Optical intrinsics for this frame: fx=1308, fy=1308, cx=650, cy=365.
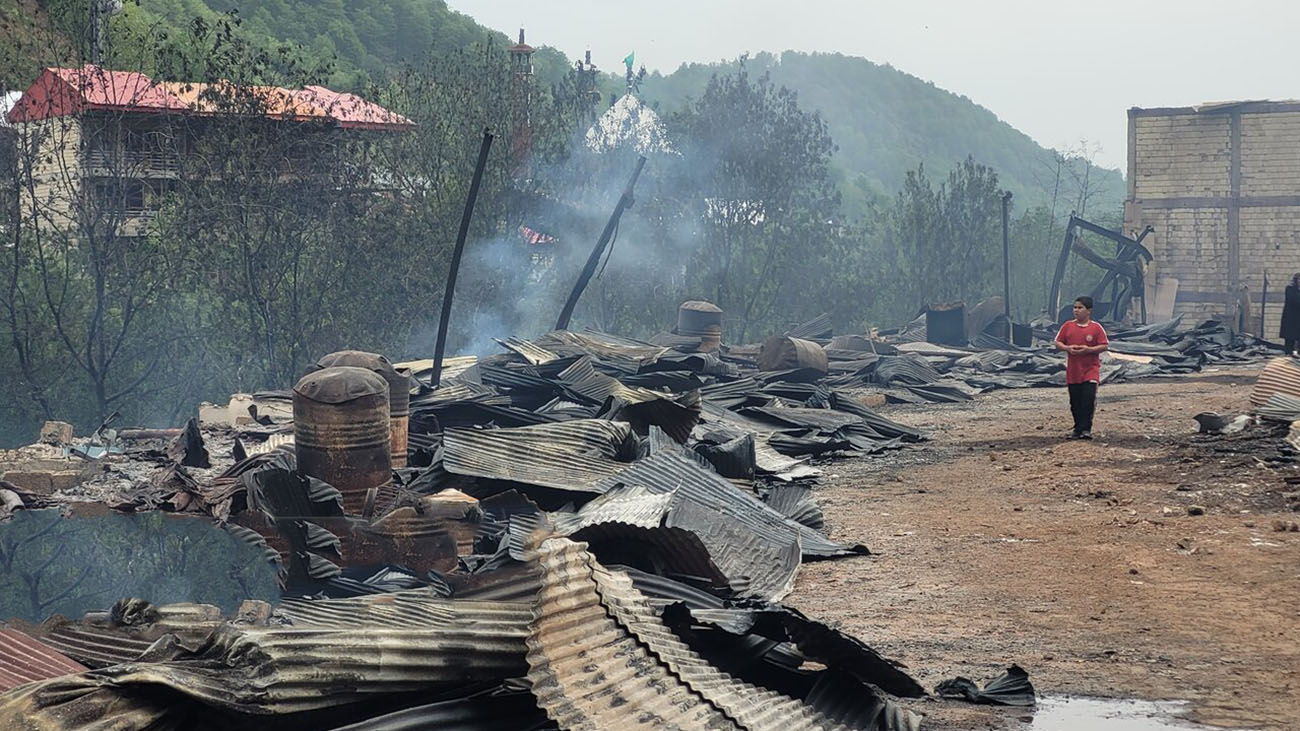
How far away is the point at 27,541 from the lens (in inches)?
378

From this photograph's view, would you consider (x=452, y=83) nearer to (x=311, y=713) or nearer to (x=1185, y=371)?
(x=1185, y=371)

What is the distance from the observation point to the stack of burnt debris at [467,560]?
144 inches

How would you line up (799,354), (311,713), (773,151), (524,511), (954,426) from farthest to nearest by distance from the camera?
(773,151)
(799,354)
(954,426)
(524,511)
(311,713)

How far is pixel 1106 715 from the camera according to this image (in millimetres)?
4633

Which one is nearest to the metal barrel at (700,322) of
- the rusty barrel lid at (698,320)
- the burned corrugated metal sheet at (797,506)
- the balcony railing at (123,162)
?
the rusty barrel lid at (698,320)

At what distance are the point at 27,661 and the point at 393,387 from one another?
670 cm

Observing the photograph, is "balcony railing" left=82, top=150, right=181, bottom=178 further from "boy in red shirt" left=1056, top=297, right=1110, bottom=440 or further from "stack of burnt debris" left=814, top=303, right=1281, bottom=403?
"boy in red shirt" left=1056, top=297, right=1110, bottom=440

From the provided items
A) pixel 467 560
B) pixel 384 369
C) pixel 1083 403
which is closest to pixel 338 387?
pixel 384 369

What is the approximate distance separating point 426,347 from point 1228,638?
20953mm

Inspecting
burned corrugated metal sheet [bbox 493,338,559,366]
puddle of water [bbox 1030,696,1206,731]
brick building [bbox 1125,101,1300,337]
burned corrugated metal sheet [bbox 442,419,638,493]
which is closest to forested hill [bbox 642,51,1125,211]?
brick building [bbox 1125,101,1300,337]

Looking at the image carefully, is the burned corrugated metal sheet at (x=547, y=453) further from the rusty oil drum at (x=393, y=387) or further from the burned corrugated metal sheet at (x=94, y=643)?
the burned corrugated metal sheet at (x=94, y=643)

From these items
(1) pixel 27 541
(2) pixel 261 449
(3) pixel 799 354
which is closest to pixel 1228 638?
(1) pixel 27 541

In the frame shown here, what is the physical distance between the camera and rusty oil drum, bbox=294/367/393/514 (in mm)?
9281

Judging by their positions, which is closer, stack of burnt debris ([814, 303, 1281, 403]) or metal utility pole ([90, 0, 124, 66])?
metal utility pole ([90, 0, 124, 66])
